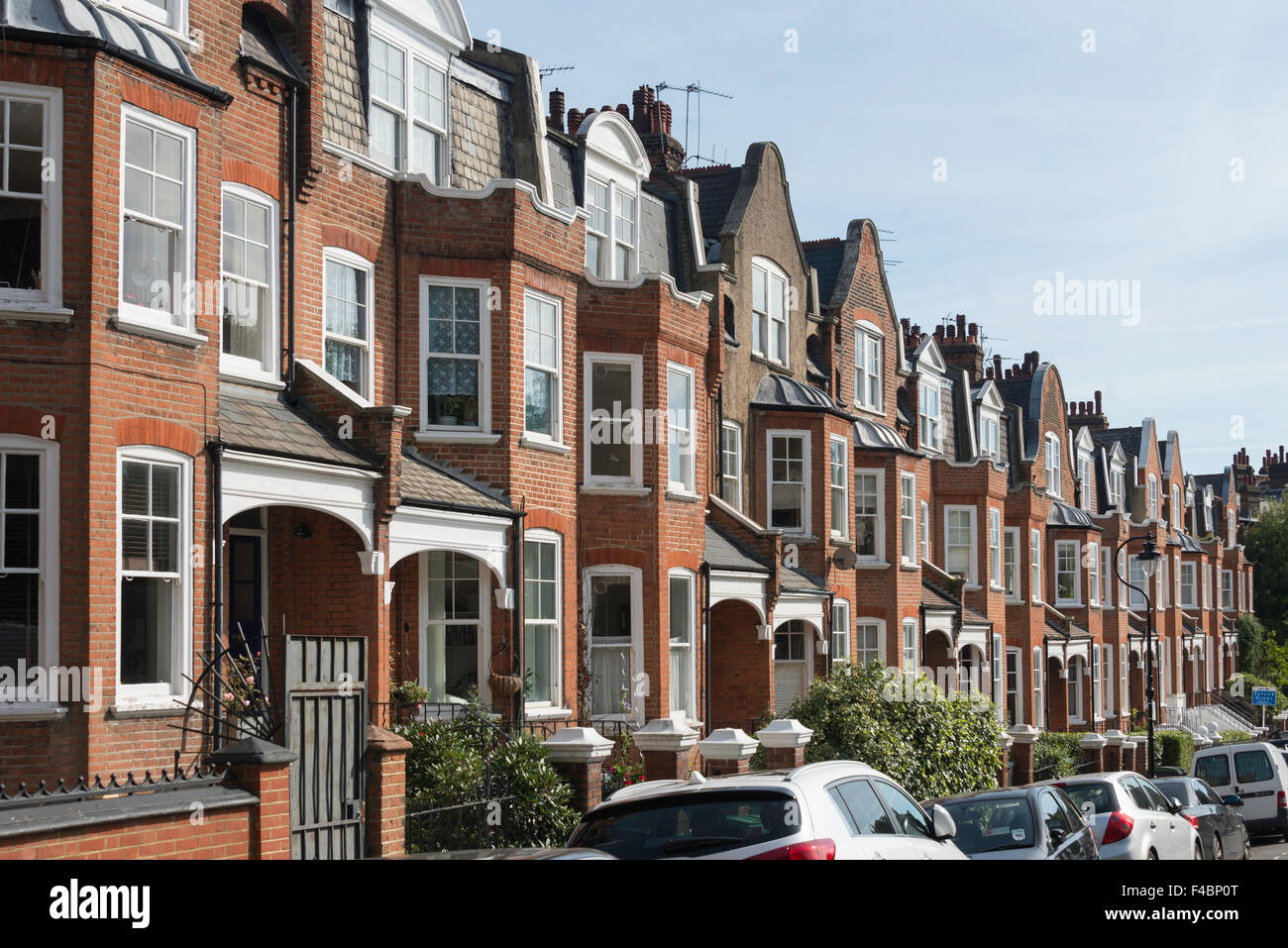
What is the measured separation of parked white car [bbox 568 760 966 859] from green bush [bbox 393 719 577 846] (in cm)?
522

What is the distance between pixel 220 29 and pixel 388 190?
3534mm

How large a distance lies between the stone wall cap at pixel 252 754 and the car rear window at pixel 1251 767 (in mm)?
22190

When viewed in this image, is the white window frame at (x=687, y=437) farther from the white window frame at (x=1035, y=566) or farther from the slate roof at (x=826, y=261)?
the white window frame at (x=1035, y=566)

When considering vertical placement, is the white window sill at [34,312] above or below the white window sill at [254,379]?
above

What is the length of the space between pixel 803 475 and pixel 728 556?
456 centimetres

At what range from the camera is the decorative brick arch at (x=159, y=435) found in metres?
13.4

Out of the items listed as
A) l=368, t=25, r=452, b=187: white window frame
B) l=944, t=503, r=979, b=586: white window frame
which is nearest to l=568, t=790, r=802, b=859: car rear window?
l=368, t=25, r=452, b=187: white window frame

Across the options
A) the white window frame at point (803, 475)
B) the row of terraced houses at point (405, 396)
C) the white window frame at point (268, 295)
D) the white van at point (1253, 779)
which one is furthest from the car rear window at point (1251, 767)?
the white window frame at point (268, 295)

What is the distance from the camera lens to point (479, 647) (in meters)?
19.7

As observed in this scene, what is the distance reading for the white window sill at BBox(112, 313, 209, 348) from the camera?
44.4ft

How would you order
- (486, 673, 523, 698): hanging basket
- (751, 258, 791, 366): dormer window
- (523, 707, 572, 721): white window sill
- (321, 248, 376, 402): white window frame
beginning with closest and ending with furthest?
(321, 248, 376, 402): white window frame
(486, 673, 523, 698): hanging basket
(523, 707, 572, 721): white window sill
(751, 258, 791, 366): dormer window

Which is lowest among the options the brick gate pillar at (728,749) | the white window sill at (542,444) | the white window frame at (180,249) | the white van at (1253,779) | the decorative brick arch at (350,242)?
the white van at (1253,779)

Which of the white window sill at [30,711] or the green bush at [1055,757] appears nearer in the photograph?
the white window sill at [30,711]

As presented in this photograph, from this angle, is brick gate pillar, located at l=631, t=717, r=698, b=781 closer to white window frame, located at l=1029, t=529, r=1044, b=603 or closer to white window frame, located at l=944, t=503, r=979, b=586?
white window frame, located at l=944, t=503, r=979, b=586
